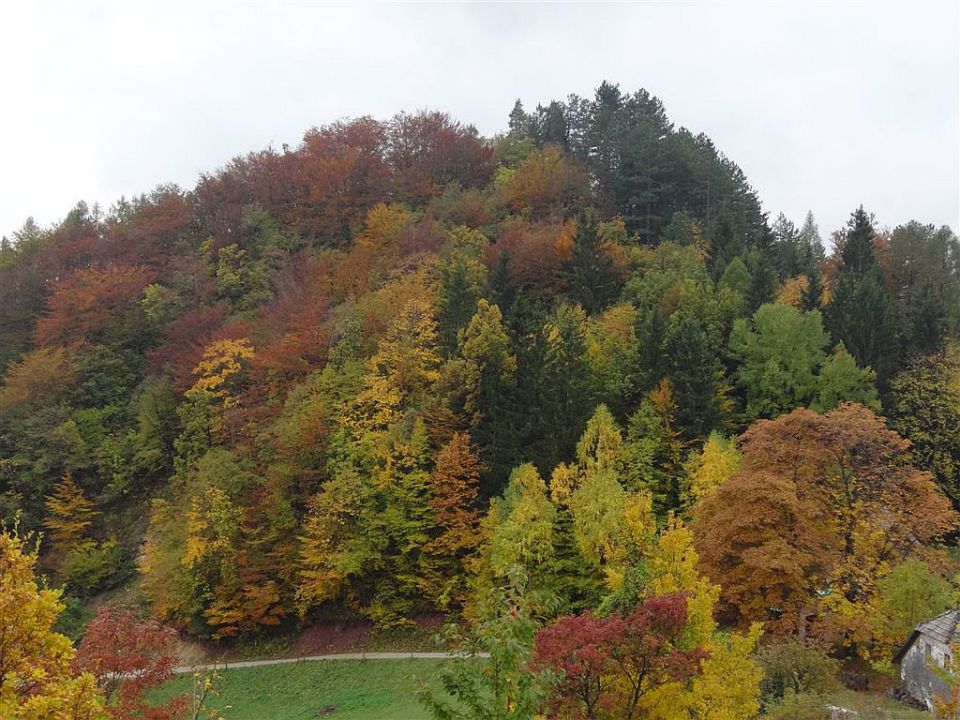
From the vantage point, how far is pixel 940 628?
702 inches

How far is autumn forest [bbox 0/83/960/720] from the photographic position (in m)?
17.2

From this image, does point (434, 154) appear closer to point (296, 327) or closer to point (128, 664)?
point (296, 327)

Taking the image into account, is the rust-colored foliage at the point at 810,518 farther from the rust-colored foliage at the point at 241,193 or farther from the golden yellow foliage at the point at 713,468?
the rust-colored foliage at the point at 241,193

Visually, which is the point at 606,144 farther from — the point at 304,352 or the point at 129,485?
the point at 129,485

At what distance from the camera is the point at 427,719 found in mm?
22688

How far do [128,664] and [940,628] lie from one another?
19422 millimetres

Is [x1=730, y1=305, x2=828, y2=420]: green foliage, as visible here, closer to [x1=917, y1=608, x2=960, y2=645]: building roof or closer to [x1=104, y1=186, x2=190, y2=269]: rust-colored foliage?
[x1=917, y1=608, x2=960, y2=645]: building roof

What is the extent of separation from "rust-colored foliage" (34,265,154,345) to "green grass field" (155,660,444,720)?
2873 centimetres

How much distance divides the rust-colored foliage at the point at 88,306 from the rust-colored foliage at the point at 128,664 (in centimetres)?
4243

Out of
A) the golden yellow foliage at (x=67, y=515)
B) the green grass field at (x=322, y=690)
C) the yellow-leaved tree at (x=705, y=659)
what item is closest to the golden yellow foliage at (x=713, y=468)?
the yellow-leaved tree at (x=705, y=659)

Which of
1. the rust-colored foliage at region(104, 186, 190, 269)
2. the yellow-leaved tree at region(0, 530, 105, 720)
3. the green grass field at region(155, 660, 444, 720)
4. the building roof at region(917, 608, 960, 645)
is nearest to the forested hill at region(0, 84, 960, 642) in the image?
the rust-colored foliage at region(104, 186, 190, 269)

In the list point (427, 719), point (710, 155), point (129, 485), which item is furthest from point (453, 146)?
point (427, 719)

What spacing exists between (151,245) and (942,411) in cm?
5676

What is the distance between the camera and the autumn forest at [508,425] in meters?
17.2
